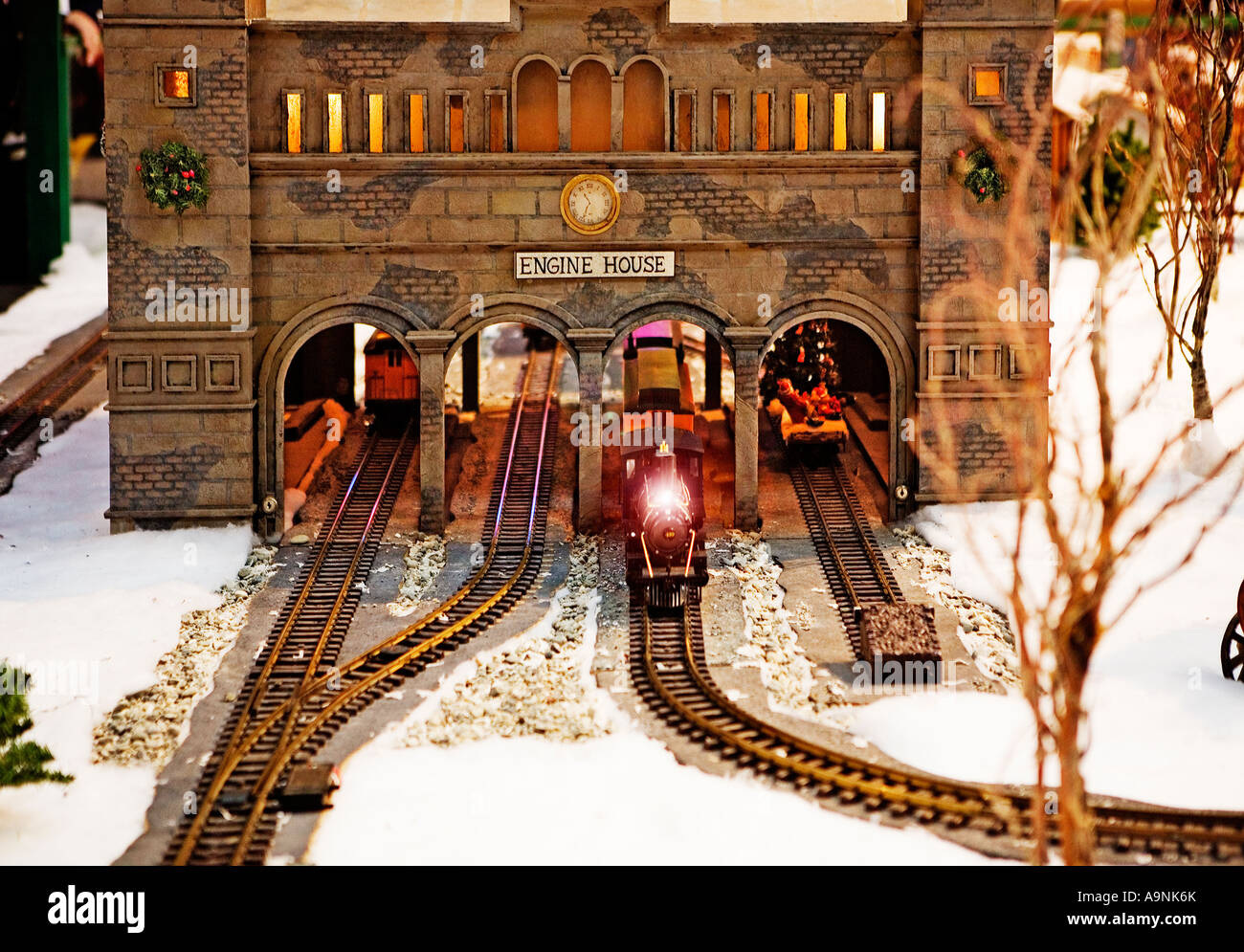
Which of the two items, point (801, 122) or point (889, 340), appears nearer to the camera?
point (801, 122)

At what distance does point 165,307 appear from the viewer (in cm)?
2992

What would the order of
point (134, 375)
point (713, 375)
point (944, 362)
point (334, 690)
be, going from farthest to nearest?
1. point (713, 375)
2. point (944, 362)
3. point (134, 375)
4. point (334, 690)

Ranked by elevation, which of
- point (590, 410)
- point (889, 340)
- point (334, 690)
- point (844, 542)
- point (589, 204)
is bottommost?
point (334, 690)

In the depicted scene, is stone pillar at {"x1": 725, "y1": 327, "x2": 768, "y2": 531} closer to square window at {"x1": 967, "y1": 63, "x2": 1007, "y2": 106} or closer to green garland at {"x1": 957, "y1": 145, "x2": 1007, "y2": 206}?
green garland at {"x1": 957, "y1": 145, "x2": 1007, "y2": 206}

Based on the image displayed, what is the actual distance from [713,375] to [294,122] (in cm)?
1281

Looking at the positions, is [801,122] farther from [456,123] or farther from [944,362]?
[456,123]

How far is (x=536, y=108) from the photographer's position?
30656 mm

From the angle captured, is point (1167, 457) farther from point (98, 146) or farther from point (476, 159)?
point (98, 146)

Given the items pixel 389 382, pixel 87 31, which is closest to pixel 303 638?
pixel 389 382

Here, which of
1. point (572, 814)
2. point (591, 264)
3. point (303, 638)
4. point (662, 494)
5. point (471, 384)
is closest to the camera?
point (572, 814)

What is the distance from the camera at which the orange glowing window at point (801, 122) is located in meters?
30.6

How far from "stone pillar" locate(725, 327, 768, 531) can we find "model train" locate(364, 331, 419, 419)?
8577 millimetres

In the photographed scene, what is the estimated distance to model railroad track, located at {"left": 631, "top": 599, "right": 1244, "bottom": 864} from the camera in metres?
19.0

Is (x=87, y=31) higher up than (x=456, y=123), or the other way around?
(x=87, y=31)
